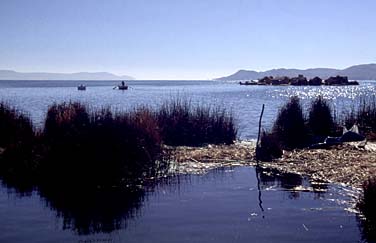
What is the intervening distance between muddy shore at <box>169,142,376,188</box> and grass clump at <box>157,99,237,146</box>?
1655 millimetres

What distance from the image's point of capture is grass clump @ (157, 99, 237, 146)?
21719 millimetres

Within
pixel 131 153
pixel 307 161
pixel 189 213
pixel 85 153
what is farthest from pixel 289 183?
pixel 85 153

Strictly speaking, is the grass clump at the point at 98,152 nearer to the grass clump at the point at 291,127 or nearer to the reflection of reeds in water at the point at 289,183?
the reflection of reeds in water at the point at 289,183

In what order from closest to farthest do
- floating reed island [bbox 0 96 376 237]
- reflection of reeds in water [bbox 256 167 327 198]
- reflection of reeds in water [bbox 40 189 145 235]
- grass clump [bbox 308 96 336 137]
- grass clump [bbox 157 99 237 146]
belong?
1. reflection of reeds in water [bbox 40 189 145 235]
2. reflection of reeds in water [bbox 256 167 327 198]
3. floating reed island [bbox 0 96 376 237]
4. grass clump [bbox 157 99 237 146]
5. grass clump [bbox 308 96 336 137]

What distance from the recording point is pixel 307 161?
16.5m

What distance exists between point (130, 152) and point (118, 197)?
2.45 meters

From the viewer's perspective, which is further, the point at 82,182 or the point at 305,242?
the point at 82,182

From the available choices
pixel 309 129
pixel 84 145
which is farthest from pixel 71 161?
pixel 309 129

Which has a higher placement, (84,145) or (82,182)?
(84,145)

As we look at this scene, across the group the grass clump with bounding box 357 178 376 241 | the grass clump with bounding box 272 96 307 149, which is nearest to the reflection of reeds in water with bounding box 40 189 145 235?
the grass clump with bounding box 357 178 376 241

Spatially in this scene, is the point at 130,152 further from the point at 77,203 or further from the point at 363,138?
the point at 363,138

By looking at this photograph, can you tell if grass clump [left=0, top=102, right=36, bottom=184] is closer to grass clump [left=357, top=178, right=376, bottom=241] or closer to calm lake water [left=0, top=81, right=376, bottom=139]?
calm lake water [left=0, top=81, right=376, bottom=139]

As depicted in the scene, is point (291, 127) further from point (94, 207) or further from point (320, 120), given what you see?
point (94, 207)

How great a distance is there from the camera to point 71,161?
1384 cm
